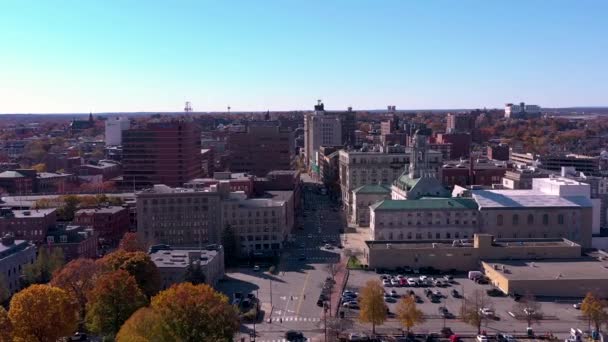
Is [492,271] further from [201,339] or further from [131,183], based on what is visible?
[131,183]

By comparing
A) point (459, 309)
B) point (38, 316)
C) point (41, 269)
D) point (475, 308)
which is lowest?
point (459, 309)

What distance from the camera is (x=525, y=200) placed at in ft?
244

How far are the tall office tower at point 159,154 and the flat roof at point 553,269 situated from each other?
60.2 metres

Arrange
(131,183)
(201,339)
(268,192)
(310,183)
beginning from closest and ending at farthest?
(201,339)
(268,192)
(131,183)
(310,183)

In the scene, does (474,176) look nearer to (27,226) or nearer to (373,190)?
(373,190)

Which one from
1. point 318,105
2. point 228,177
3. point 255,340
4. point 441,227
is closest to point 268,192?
point 228,177

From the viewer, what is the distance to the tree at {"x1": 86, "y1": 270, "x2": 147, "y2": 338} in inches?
1799

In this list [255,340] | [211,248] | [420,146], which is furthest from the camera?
[420,146]

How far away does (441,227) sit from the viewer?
243ft

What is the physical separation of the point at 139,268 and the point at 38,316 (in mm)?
11863

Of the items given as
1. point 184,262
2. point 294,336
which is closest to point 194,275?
point 184,262

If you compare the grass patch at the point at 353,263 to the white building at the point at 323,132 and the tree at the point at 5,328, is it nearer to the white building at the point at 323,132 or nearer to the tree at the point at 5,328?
the tree at the point at 5,328

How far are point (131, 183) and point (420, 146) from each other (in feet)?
170

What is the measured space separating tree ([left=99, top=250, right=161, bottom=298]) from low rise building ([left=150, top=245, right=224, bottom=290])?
10.5 feet
